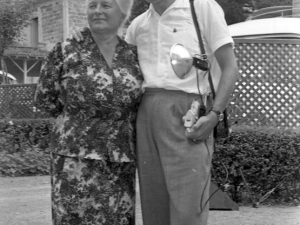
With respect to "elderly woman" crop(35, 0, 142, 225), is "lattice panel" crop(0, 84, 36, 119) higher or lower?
lower

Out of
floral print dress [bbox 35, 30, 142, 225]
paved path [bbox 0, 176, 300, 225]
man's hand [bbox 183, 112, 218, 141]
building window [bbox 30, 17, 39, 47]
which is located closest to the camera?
man's hand [bbox 183, 112, 218, 141]

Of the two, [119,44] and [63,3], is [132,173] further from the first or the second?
[63,3]

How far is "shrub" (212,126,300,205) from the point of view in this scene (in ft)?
21.0

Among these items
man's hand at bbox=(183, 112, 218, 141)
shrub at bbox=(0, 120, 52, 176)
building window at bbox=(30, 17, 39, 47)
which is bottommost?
shrub at bbox=(0, 120, 52, 176)

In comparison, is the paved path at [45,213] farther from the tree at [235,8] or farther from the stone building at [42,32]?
the tree at [235,8]

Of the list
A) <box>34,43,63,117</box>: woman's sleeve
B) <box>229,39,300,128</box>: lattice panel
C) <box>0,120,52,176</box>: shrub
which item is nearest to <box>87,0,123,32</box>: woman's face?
<box>34,43,63,117</box>: woman's sleeve

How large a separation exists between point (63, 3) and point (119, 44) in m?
18.1

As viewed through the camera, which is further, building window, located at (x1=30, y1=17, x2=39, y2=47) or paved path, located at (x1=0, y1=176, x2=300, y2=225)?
building window, located at (x1=30, y1=17, x2=39, y2=47)

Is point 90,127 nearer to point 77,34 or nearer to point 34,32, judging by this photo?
point 77,34

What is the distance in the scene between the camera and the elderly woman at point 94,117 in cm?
→ 321

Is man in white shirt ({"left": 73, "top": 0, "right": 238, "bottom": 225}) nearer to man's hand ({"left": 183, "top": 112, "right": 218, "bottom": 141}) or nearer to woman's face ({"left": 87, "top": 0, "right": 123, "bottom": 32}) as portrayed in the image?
man's hand ({"left": 183, "top": 112, "right": 218, "bottom": 141})

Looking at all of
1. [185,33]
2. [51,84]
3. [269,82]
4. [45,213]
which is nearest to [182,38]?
[185,33]

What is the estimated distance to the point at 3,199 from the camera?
680 cm

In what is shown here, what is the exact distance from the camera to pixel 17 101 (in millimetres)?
11258
